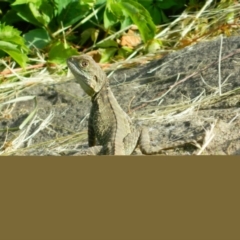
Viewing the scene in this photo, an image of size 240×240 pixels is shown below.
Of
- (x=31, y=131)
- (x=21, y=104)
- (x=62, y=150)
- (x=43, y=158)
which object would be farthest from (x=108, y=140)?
(x=43, y=158)

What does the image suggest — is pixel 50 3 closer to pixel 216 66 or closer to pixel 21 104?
pixel 21 104

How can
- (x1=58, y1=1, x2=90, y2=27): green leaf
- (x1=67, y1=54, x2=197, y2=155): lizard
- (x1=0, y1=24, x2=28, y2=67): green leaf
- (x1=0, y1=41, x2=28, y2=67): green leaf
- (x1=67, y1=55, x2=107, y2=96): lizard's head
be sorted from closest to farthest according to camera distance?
(x1=67, y1=54, x2=197, y2=155): lizard < (x1=67, y1=55, x2=107, y2=96): lizard's head < (x1=0, y1=41, x2=28, y2=67): green leaf < (x1=0, y1=24, x2=28, y2=67): green leaf < (x1=58, y1=1, x2=90, y2=27): green leaf

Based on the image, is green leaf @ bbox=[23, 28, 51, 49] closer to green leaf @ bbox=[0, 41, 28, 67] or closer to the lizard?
green leaf @ bbox=[0, 41, 28, 67]

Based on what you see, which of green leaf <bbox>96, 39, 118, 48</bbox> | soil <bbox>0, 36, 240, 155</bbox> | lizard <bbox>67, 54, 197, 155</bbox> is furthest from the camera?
green leaf <bbox>96, 39, 118, 48</bbox>

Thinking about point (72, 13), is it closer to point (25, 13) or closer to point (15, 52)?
point (25, 13)

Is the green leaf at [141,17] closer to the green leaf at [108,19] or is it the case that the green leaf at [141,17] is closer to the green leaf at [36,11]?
the green leaf at [108,19]

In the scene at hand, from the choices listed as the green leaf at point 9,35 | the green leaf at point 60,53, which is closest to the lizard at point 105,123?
the green leaf at point 9,35

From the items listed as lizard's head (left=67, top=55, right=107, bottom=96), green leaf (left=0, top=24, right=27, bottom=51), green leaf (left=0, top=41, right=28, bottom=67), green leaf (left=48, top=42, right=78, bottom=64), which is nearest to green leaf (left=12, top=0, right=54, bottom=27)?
green leaf (left=48, top=42, right=78, bottom=64)

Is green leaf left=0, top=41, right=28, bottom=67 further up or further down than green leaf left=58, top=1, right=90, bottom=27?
further up
